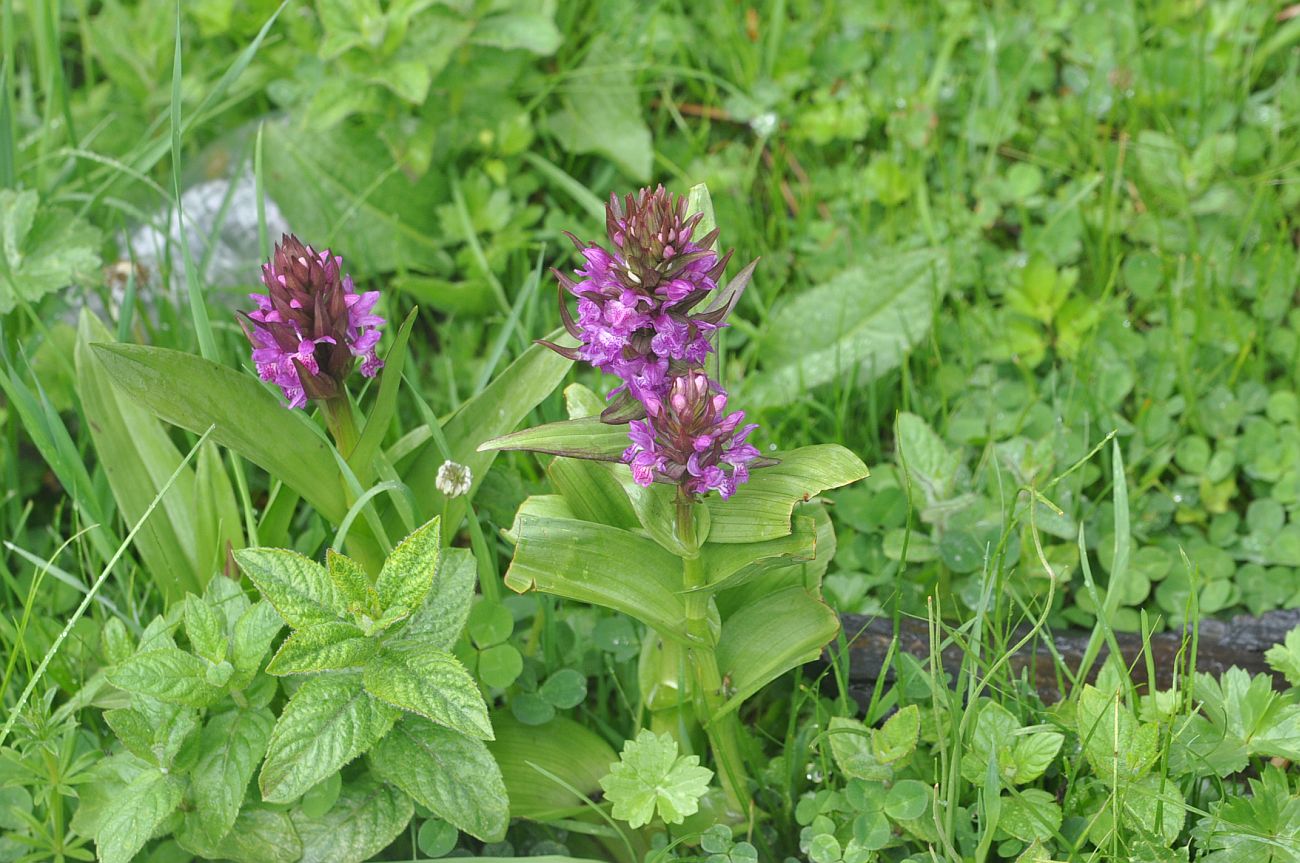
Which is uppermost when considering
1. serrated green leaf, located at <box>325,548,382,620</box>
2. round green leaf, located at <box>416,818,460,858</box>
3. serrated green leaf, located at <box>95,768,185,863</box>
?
serrated green leaf, located at <box>325,548,382,620</box>

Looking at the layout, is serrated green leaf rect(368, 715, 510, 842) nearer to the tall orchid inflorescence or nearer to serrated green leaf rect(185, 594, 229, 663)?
serrated green leaf rect(185, 594, 229, 663)

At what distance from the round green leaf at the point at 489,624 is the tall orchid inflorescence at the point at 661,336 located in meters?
0.55

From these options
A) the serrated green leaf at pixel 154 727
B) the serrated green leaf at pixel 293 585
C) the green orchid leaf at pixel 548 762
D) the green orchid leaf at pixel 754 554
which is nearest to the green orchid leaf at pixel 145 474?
the serrated green leaf at pixel 154 727

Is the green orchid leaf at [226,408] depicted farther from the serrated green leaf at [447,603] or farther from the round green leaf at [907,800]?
the round green leaf at [907,800]

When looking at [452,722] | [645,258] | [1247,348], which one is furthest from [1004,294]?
[452,722]

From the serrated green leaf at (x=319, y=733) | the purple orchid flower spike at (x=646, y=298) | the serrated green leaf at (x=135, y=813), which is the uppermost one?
the purple orchid flower spike at (x=646, y=298)

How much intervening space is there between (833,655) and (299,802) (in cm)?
98

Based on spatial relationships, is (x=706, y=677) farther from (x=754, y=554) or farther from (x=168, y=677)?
(x=168, y=677)

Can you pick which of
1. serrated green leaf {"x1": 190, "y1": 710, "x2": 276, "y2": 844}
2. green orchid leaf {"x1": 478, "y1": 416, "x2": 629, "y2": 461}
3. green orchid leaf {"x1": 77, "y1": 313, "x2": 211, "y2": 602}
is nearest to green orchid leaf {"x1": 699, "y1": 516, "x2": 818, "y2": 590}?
green orchid leaf {"x1": 478, "y1": 416, "x2": 629, "y2": 461}

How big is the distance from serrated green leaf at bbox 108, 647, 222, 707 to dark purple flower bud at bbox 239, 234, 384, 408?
453mm

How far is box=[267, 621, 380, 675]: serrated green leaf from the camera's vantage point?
1.80 metres

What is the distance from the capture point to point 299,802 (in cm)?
204

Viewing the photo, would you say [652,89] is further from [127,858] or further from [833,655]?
[127,858]

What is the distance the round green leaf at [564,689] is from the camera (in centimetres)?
216
